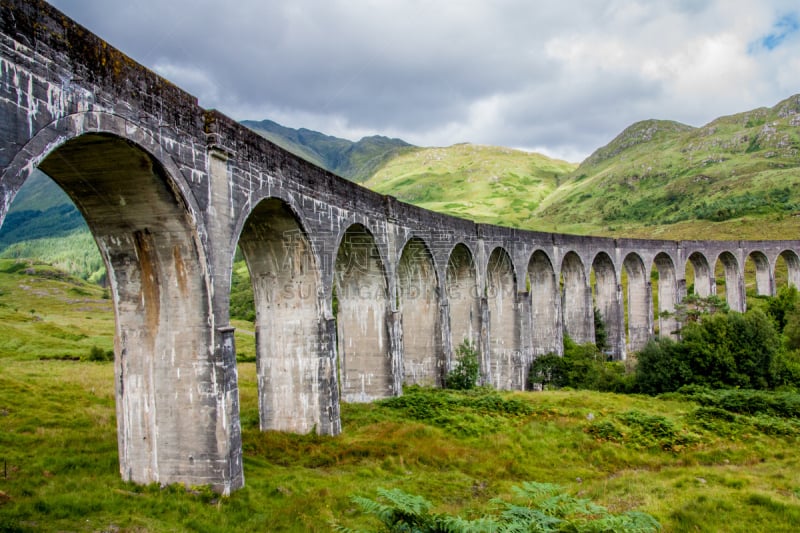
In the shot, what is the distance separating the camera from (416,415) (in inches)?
685

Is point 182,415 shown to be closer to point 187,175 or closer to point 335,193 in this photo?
point 187,175

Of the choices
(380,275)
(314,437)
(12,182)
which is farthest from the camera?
(380,275)

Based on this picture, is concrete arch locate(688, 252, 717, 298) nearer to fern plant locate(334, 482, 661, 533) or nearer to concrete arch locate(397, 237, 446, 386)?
concrete arch locate(397, 237, 446, 386)

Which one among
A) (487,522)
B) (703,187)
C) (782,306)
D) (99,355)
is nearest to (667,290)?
(782,306)

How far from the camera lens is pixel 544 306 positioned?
33.1m

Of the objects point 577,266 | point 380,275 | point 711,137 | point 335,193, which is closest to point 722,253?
point 577,266

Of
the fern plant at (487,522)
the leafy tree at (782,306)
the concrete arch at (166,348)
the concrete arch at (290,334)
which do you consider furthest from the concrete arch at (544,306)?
the fern plant at (487,522)

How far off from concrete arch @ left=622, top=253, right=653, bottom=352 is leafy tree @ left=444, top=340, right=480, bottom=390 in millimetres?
20921

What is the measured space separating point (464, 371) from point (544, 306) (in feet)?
36.7

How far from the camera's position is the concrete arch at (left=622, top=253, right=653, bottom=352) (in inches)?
1598

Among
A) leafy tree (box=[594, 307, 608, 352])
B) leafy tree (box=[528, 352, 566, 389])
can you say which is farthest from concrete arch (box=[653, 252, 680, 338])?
leafy tree (box=[528, 352, 566, 389])

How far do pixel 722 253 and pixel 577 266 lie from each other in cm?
1993

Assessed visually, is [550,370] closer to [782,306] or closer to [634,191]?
[782,306]

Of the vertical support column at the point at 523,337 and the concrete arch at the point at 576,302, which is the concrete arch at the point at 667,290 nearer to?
the concrete arch at the point at 576,302
